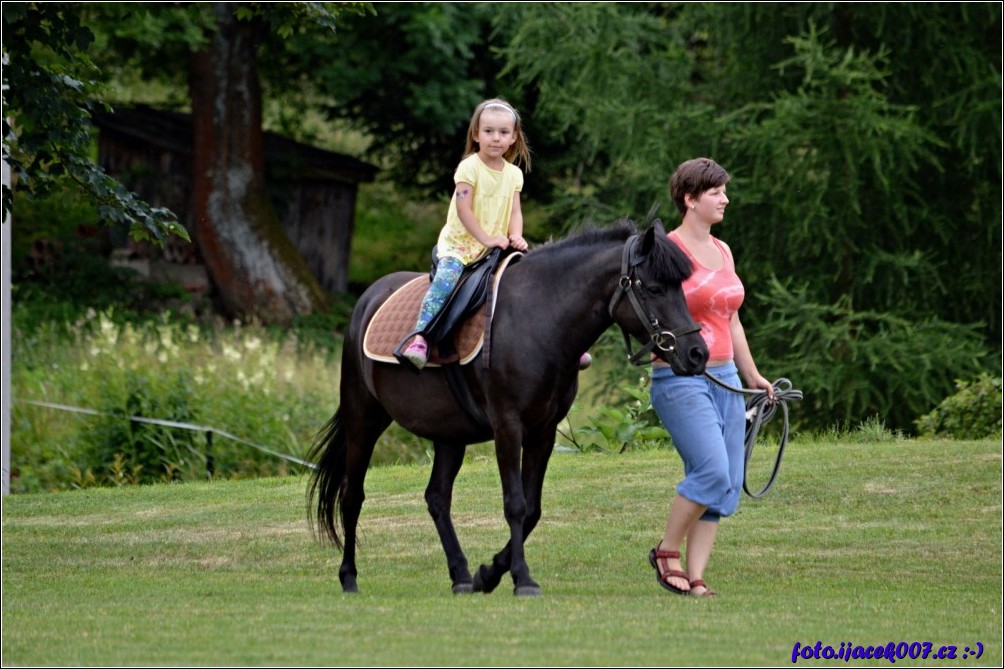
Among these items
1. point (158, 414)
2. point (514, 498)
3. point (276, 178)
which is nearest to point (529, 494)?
point (514, 498)

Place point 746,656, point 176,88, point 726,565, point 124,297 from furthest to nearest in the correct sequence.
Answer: point 176,88 < point 124,297 < point 726,565 < point 746,656

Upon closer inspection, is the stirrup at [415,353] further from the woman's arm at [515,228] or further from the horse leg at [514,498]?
the woman's arm at [515,228]

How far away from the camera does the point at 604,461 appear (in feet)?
44.3

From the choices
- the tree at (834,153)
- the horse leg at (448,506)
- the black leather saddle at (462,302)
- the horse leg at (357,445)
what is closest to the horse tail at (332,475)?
the horse leg at (357,445)

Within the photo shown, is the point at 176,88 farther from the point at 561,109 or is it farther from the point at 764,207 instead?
the point at 764,207

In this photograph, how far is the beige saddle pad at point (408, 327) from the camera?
8125 mm

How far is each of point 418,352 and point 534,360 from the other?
632 millimetres

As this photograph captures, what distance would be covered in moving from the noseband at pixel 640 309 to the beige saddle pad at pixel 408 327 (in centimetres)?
70

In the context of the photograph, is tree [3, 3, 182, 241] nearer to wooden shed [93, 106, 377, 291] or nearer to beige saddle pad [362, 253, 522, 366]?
beige saddle pad [362, 253, 522, 366]

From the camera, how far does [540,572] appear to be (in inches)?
374

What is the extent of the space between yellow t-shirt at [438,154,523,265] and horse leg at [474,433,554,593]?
0.99 m

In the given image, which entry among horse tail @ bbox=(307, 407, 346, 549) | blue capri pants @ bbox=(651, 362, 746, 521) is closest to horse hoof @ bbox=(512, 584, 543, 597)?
blue capri pants @ bbox=(651, 362, 746, 521)

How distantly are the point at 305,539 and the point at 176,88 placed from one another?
22.8m

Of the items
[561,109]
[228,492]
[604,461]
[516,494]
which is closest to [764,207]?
[561,109]
